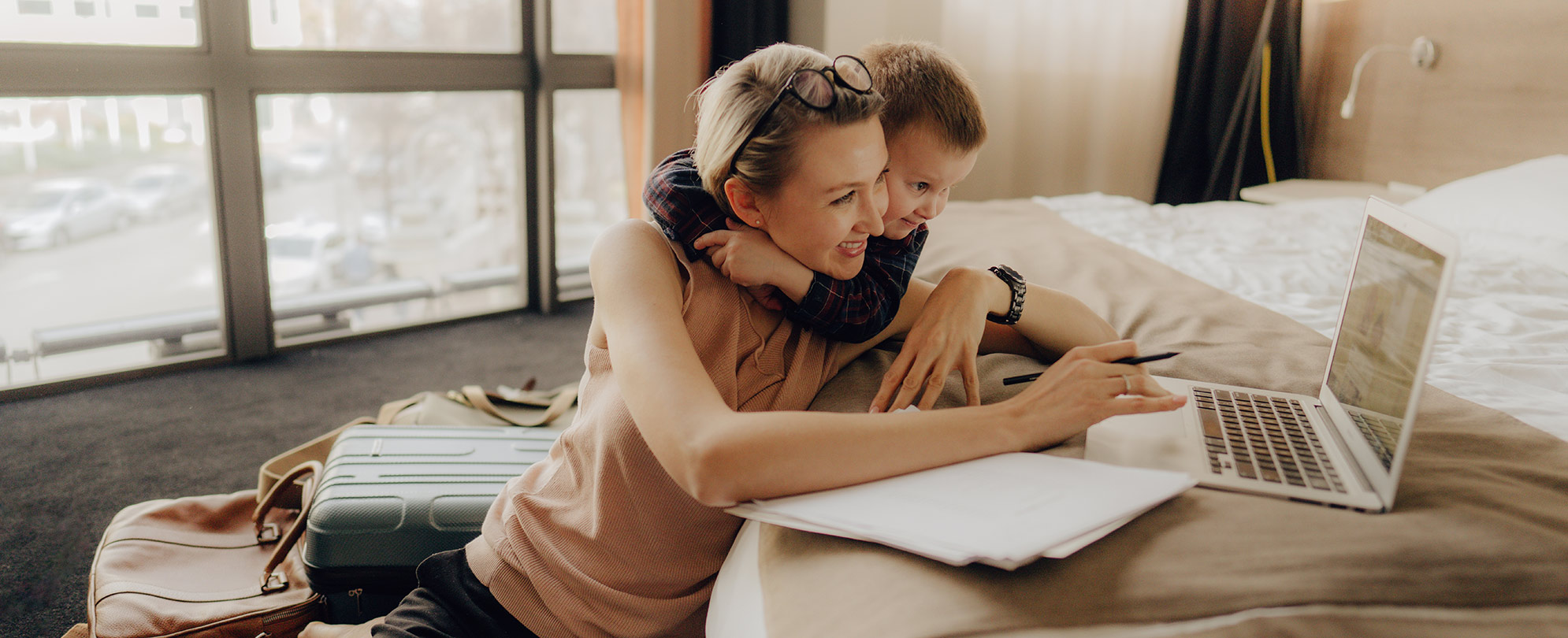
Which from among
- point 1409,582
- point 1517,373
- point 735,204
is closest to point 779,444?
point 735,204

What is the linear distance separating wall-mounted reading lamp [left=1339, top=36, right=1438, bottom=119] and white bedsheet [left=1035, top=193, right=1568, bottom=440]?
690 millimetres

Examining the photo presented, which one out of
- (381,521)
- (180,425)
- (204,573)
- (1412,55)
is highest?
(1412,55)

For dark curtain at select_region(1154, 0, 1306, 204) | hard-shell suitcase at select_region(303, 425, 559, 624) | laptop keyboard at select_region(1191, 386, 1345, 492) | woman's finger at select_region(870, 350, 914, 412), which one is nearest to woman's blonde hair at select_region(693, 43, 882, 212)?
woman's finger at select_region(870, 350, 914, 412)

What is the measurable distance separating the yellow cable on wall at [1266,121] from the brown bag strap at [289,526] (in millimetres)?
3482

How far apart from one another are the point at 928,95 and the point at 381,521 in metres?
0.87

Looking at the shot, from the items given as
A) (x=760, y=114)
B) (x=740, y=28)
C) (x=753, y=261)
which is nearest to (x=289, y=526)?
(x=753, y=261)

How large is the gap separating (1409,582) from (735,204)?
65cm

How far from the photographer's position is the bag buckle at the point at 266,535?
1.38 metres

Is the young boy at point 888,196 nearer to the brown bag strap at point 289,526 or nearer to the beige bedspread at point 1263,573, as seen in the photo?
the beige bedspread at point 1263,573

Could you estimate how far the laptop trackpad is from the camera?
0.84 m

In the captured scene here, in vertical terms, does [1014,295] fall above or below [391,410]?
above

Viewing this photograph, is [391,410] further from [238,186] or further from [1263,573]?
[1263,573]

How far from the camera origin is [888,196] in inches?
41.4

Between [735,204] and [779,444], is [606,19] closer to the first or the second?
[735,204]
